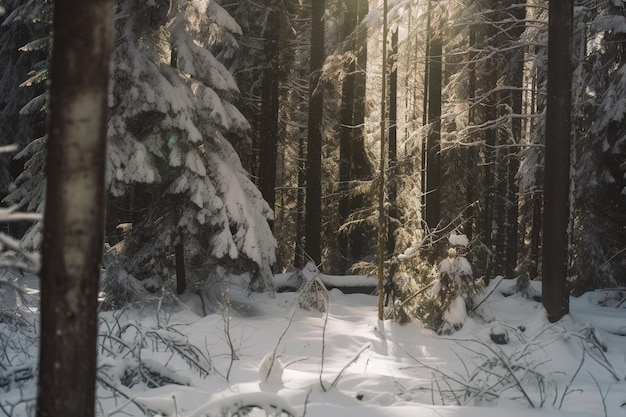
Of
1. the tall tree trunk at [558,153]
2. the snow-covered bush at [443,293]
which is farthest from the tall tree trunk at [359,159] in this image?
the tall tree trunk at [558,153]

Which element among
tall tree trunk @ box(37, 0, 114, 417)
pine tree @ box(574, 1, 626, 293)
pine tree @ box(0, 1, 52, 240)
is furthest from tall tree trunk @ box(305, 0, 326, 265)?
tall tree trunk @ box(37, 0, 114, 417)

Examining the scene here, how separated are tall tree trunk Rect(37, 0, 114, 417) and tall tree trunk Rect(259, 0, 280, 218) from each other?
1421 cm

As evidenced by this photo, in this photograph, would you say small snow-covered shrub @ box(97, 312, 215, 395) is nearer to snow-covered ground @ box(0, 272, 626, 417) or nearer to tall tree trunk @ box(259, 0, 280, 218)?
snow-covered ground @ box(0, 272, 626, 417)

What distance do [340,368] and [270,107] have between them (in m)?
10.9

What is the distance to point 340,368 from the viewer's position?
291 inches

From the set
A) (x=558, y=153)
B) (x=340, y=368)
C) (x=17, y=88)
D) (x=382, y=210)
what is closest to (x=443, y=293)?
(x=382, y=210)

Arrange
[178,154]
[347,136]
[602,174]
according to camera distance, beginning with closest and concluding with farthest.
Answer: [178,154] → [602,174] → [347,136]

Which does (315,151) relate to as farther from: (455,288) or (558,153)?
(558,153)

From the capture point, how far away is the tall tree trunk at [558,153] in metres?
9.80

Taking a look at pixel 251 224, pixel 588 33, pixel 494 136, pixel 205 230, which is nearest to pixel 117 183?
pixel 205 230

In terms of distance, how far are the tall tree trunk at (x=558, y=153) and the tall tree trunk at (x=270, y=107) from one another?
8524mm

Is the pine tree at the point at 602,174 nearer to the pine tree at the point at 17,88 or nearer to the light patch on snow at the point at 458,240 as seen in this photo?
the light patch on snow at the point at 458,240

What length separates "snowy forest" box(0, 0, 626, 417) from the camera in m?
2.38

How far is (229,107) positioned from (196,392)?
8.59m
